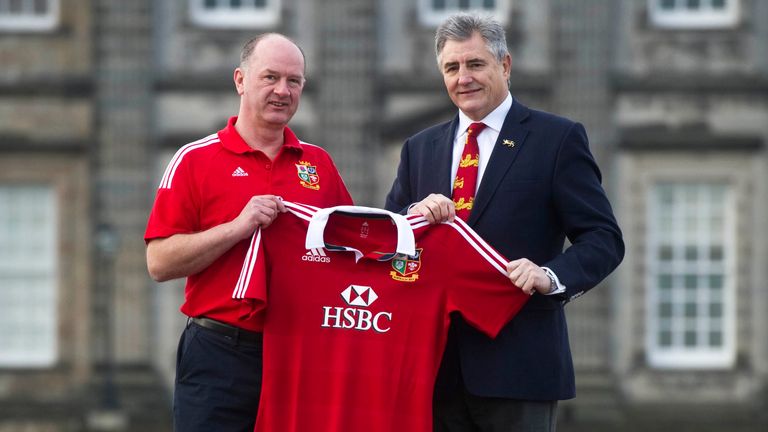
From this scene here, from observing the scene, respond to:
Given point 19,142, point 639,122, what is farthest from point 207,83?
point 639,122

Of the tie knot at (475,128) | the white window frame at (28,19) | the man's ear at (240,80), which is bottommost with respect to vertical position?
the tie knot at (475,128)

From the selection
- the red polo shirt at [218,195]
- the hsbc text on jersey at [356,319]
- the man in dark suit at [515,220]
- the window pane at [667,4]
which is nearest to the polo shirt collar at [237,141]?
the red polo shirt at [218,195]

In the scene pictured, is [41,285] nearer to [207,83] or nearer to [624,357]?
[207,83]

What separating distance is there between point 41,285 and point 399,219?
15.0m

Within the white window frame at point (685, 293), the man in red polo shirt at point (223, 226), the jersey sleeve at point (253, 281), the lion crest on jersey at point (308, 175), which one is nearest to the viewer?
the jersey sleeve at point (253, 281)

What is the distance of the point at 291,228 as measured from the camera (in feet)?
17.5

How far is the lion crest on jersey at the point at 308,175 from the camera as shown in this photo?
17.8 feet

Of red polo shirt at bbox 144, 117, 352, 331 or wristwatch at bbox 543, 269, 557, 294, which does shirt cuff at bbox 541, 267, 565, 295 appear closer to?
wristwatch at bbox 543, 269, 557, 294

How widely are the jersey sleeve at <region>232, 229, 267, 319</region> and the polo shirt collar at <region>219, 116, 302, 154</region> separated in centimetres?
36

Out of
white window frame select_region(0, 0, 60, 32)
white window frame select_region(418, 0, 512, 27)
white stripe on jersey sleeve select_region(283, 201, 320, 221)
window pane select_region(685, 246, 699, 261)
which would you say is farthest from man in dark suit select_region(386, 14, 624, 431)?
white window frame select_region(0, 0, 60, 32)

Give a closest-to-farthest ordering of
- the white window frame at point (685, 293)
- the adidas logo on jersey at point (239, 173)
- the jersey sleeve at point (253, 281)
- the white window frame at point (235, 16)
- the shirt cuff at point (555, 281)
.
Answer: the shirt cuff at point (555, 281) < the jersey sleeve at point (253, 281) < the adidas logo on jersey at point (239, 173) < the white window frame at point (685, 293) < the white window frame at point (235, 16)

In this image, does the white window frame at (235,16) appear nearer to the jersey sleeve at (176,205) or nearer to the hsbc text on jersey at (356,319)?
the jersey sleeve at (176,205)

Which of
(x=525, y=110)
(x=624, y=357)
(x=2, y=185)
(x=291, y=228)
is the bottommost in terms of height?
(x=624, y=357)

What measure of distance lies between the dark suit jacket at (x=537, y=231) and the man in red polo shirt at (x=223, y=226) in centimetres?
80
